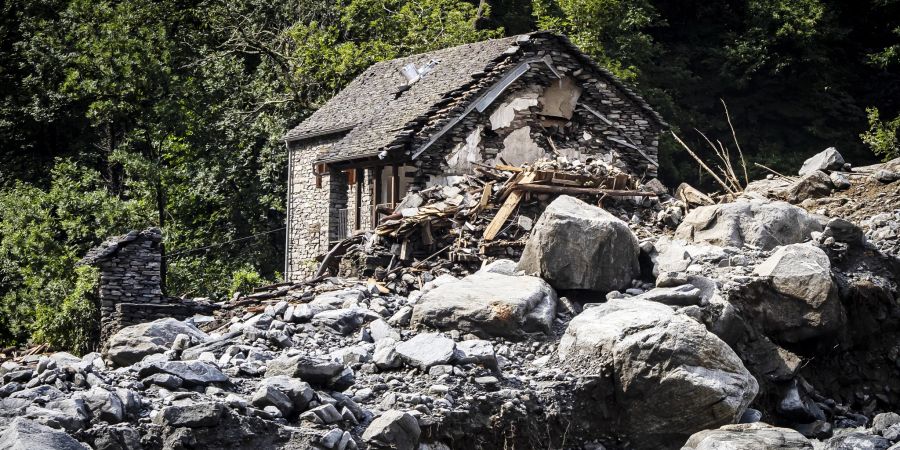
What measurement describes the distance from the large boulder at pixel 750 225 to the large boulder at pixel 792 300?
1632mm

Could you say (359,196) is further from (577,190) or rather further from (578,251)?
(578,251)

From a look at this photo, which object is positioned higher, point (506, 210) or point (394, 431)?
point (506, 210)

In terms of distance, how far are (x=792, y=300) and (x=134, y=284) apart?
11.3m

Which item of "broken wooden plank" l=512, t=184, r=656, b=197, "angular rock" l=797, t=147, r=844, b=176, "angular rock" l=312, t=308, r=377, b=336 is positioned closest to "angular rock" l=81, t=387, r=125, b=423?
"angular rock" l=312, t=308, r=377, b=336

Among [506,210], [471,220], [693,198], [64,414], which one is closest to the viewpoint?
[64,414]

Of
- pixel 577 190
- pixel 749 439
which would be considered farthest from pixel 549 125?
pixel 749 439

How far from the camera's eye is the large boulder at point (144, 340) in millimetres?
14398

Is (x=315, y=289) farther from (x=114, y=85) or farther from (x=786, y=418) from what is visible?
(x=114, y=85)

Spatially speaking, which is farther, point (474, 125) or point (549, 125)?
point (549, 125)

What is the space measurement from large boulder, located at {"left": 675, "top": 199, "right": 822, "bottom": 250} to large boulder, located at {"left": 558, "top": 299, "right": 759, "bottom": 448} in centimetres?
476

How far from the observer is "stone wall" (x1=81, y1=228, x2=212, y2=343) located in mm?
19203

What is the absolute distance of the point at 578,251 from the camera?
16406mm

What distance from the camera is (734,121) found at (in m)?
36.5

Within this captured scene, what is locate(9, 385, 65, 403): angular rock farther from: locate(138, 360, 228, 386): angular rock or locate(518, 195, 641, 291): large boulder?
locate(518, 195, 641, 291): large boulder
